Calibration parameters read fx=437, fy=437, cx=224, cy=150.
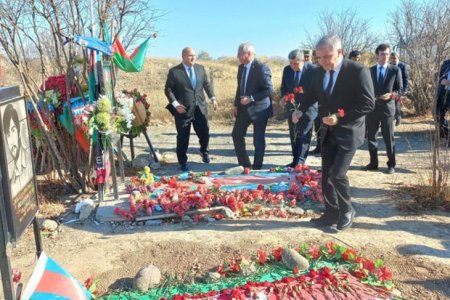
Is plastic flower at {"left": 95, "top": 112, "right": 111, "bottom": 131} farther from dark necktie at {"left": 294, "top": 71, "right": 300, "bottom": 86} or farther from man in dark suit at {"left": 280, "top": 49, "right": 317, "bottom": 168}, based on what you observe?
dark necktie at {"left": 294, "top": 71, "right": 300, "bottom": 86}

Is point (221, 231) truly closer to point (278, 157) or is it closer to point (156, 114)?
point (278, 157)

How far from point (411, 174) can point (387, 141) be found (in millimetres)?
635

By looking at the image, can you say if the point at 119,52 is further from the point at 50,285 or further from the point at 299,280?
the point at 299,280

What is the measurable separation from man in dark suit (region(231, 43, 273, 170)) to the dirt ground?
68.2 inches

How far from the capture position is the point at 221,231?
15.2 feet

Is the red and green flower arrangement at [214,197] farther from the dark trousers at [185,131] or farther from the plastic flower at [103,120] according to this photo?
the dark trousers at [185,131]

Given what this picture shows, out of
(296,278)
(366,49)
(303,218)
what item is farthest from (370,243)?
(366,49)

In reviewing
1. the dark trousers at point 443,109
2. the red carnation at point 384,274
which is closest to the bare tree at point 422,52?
the dark trousers at point 443,109

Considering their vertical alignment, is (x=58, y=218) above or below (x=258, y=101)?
below

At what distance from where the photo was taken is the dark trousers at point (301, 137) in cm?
676

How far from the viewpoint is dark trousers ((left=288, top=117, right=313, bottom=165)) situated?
6.76m

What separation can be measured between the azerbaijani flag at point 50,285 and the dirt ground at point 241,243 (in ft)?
1.95

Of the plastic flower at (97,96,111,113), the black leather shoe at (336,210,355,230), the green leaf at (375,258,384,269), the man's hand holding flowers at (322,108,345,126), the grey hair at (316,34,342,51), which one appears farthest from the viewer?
the plastic flower at (97,96,111,113)

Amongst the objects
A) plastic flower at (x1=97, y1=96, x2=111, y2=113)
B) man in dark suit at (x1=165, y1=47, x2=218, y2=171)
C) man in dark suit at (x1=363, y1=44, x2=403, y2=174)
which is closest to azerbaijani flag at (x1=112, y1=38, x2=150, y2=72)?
plastic flower at (x1=97, y1=96, x2=111, y2=113)
